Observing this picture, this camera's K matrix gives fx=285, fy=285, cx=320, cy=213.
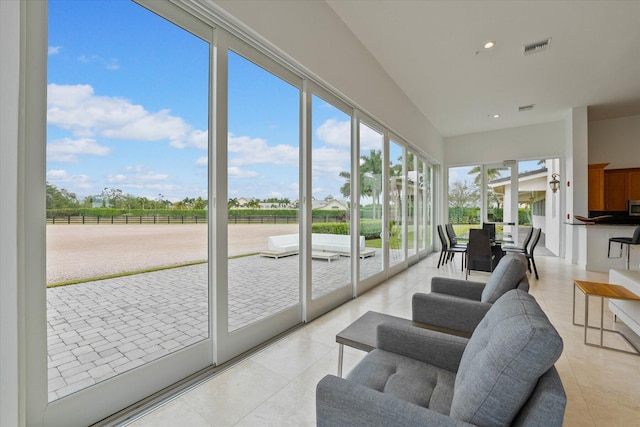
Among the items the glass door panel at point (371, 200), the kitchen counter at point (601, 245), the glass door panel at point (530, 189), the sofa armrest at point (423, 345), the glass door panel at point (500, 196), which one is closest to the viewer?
the sofa armrest at point (423, 345)

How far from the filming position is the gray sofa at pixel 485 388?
2.97ft

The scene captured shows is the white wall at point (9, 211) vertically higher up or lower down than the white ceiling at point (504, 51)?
lower down

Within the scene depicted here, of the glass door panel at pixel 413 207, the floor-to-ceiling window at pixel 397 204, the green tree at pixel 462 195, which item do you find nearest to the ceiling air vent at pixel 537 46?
the floor-to-ceiling window at pixel 397 204

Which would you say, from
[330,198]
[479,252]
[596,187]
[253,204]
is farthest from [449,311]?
[596,187]

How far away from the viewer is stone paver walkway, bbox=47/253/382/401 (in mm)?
1626

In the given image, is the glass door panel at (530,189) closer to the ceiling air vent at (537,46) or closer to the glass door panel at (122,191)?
the ceiling air vent at (537,46)

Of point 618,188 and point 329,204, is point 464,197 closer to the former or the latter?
point 618,188

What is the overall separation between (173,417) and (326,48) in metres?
3.69

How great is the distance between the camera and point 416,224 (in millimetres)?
7332

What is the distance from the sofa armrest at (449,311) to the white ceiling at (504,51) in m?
3.35

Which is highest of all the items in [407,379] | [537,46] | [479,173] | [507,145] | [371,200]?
[537,46]

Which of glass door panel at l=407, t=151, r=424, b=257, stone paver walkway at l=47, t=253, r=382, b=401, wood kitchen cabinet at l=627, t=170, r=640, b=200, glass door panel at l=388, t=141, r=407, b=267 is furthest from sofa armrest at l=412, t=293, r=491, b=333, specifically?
wood kitchen cabinet at l=627, t=170, r=640, b=200

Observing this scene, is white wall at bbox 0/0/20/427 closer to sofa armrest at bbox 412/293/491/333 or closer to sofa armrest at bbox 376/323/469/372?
sofa armrest at bbox 376/323/469/372

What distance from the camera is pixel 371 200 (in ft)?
15.7
